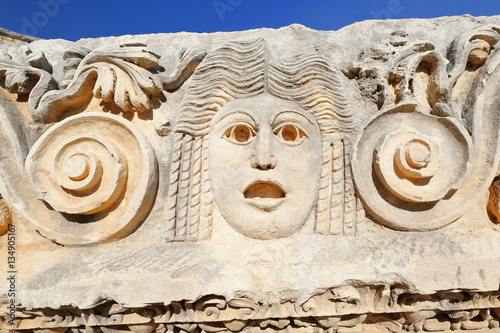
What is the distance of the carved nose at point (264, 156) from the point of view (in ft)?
5.73

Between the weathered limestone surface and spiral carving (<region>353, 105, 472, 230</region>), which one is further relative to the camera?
spiral carving (<region>353, 105, 472, 230</region>)

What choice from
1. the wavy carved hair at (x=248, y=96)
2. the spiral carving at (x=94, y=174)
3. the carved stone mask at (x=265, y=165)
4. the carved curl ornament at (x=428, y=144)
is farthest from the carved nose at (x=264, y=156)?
the spiral carving at (x=94, y=174)

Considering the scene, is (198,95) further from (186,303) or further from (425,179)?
(425,179)

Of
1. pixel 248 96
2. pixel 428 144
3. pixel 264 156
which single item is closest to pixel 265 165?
pixel 264 156

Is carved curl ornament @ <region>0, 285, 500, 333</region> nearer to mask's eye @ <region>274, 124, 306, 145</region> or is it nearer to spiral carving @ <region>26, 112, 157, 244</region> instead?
spiral carving @ <region>26, 112, 157, 244</region>

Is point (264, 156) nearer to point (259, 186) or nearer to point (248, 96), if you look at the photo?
point (259, 186)

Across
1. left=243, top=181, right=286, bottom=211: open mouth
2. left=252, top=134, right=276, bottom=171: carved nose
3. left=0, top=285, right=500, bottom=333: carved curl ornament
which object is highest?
left=252, top=134, right=276, bottom=171: carved nose

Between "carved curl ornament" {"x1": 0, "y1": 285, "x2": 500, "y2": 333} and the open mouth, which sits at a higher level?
the open mouth

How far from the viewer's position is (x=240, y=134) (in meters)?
1.90

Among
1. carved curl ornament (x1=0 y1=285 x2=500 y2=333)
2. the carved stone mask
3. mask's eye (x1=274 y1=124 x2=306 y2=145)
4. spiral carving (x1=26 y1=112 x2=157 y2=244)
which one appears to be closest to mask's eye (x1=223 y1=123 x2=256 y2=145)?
the carved stone mask

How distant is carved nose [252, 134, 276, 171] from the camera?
1747 millimetres

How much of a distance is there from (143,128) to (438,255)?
1615 mm

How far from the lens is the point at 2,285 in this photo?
70.9 inches

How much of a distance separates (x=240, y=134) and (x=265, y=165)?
0.84ft
